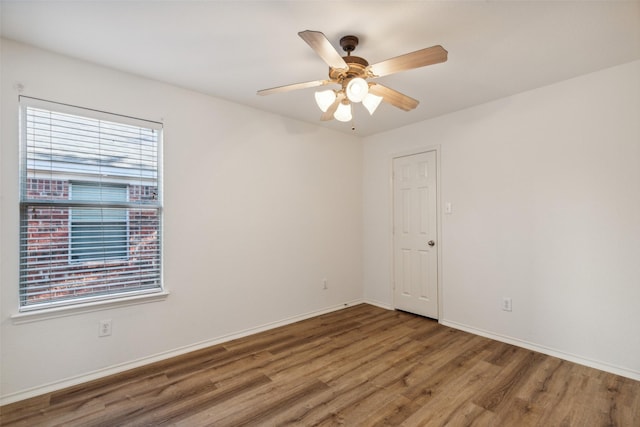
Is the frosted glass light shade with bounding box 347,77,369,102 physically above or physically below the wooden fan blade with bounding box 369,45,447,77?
below

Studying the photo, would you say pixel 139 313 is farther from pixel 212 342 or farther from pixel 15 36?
pixel 15 36

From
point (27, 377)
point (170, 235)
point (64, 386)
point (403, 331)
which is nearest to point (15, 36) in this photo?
point (170, 235)

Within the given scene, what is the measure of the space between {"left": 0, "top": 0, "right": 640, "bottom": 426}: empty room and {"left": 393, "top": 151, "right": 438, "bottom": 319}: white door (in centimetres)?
6

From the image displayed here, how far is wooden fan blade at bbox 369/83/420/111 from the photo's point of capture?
2.09 metres

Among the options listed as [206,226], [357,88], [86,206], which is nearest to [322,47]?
[357,88]

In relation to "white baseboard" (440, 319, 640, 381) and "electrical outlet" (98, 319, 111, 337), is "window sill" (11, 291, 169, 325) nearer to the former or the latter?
"electrical outlet" (98, 319, 111, 337)

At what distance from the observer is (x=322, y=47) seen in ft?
5.29

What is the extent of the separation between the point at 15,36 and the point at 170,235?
171 cm

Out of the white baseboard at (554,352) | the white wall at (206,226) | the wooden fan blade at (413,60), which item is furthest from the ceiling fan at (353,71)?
the white baseboard at (554,352)

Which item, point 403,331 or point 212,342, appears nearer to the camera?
point 212,342

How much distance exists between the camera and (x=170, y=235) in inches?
108

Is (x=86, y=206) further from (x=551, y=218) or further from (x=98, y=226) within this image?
(x=551, y=218)

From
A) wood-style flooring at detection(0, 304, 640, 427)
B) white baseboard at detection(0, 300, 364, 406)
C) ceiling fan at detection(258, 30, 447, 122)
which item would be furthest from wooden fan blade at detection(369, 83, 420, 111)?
white baseboard at detection(0, 300, 364, 406)

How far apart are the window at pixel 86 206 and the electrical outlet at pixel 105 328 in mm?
191
